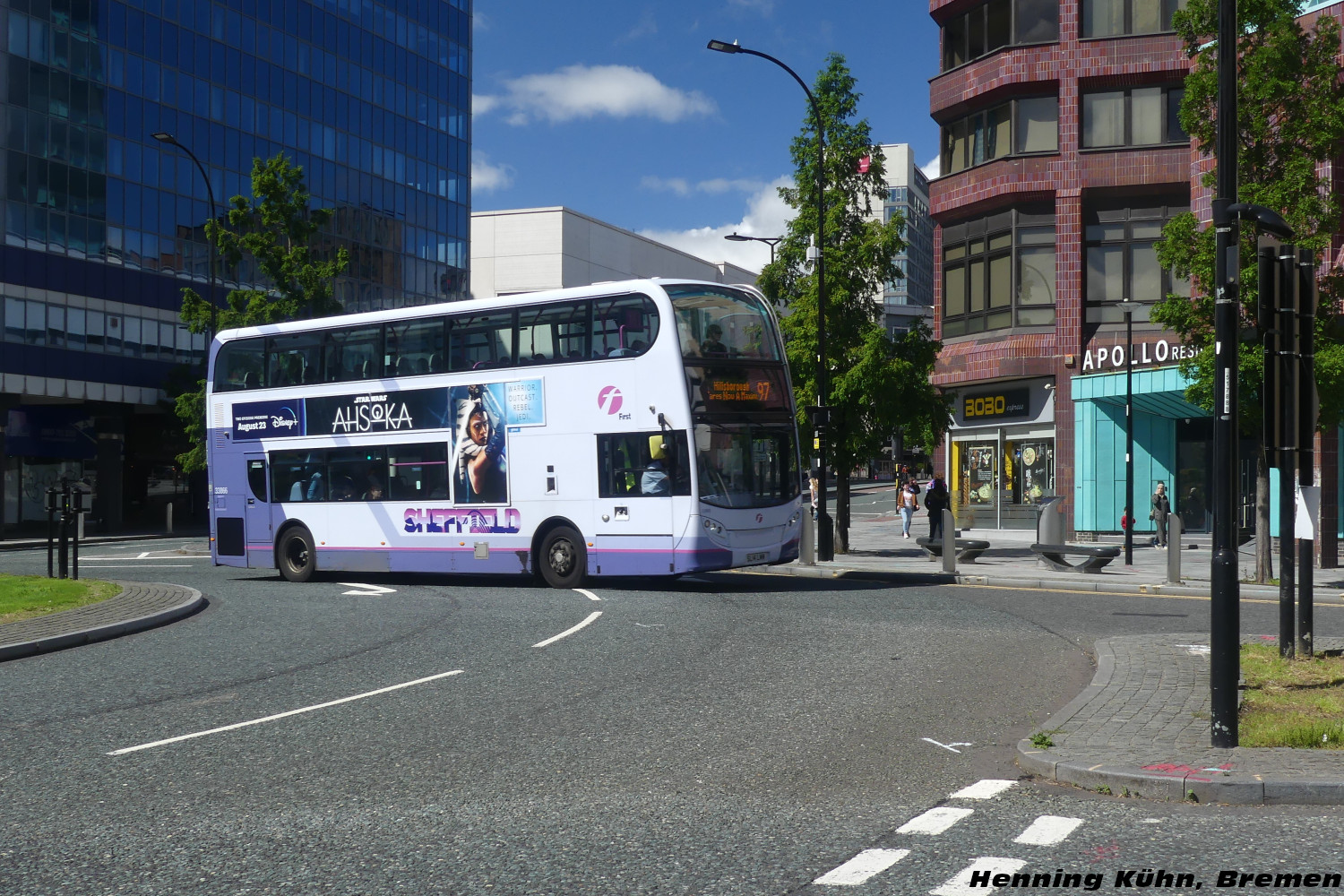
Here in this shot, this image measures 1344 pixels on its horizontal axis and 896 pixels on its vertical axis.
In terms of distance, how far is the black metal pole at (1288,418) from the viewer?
9.27m

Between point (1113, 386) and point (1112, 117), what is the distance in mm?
7497

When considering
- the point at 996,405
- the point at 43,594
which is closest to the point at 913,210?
the point at 996,405

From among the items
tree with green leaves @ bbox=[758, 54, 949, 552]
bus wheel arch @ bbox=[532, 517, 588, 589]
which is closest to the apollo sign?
tree with green leaves @ bbox=[758, 54, 949, 552]

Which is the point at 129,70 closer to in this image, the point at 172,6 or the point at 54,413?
the point at 172,6

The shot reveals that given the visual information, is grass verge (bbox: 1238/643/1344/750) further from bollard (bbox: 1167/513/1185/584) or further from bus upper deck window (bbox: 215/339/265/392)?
bus upper deck window (bbox: 215/339/265/392)

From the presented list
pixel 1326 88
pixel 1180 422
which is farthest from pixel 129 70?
pixel 1326 88

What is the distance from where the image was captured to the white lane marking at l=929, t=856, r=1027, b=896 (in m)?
4.71

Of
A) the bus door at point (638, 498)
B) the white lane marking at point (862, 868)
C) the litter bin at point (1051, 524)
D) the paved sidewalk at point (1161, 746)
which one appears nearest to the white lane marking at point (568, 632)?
the bus door at point (638, 498)

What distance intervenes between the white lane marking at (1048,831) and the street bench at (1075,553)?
16085 millimetres

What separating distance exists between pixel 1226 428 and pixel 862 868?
142 inches

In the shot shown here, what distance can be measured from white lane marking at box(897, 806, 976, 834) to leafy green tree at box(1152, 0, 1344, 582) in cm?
1349

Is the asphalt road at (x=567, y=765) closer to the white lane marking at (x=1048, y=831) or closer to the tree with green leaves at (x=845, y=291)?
the white lane marking at (x=1048, y=831)

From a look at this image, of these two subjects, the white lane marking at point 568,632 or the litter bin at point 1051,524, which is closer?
the white lane marking at point 568,632

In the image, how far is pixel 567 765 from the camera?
23.1 ft
